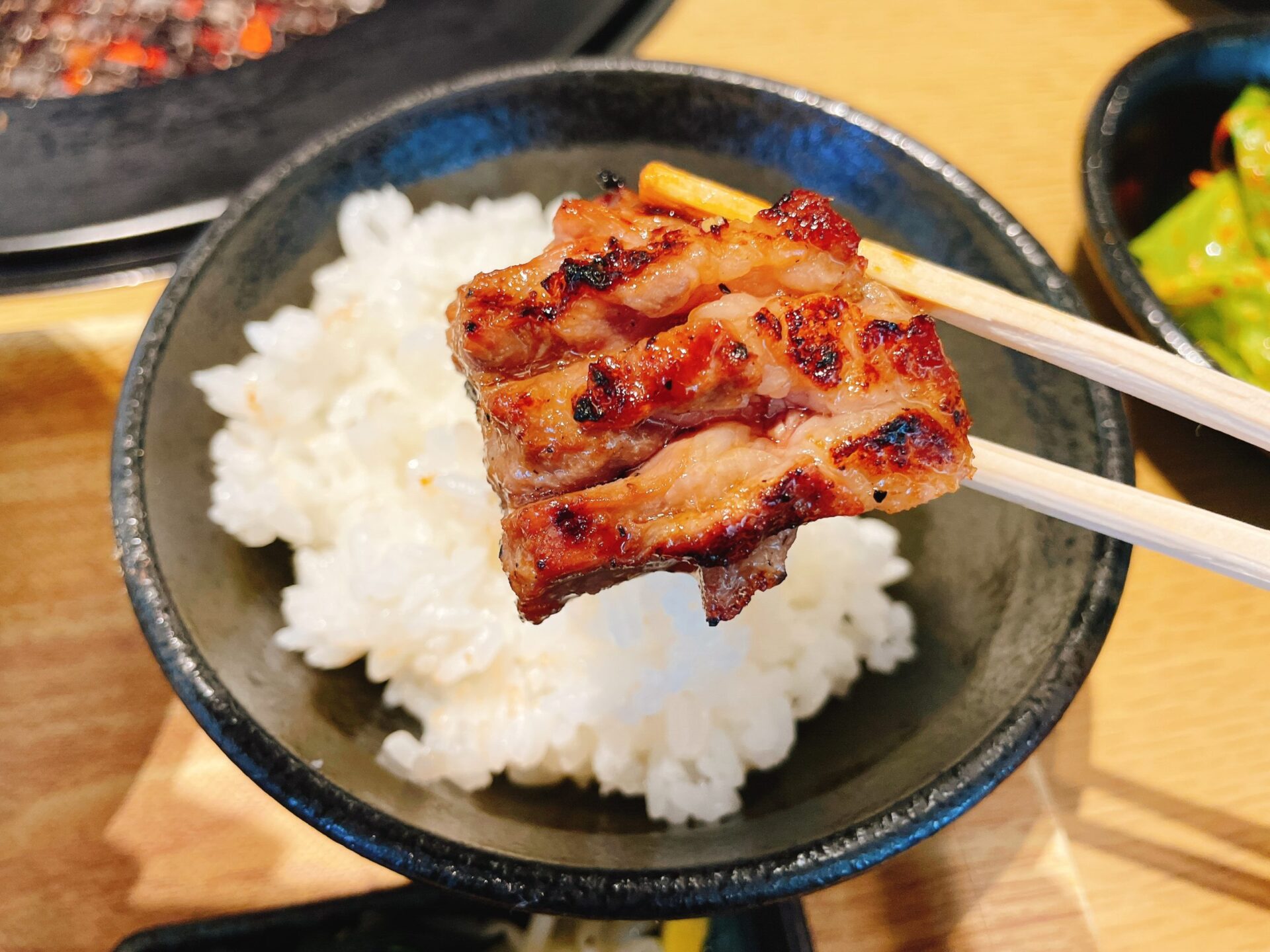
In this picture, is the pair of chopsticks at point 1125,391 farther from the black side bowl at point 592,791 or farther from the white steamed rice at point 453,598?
the white steamed rice at point 453,598

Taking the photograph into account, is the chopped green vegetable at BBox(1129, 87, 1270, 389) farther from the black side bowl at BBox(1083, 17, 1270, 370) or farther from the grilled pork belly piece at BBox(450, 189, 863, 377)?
the grilled pork belly piece at BBox(450, 189, 863, 377)

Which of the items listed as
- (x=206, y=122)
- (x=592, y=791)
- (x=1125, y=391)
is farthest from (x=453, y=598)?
(x=206, y=122)

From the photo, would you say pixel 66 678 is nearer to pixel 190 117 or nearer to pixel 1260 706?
pixel 190 117

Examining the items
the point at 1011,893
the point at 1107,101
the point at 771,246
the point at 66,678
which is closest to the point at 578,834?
the point at 1011,893

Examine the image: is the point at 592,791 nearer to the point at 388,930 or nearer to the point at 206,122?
the point at 388,930

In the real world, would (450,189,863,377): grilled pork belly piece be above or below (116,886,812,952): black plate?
above

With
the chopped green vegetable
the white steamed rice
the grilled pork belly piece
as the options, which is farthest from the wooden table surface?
the grilled pork belly piece

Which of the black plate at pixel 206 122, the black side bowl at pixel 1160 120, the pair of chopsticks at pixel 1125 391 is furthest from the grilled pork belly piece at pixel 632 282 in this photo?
the black plate at pixel 206 122
